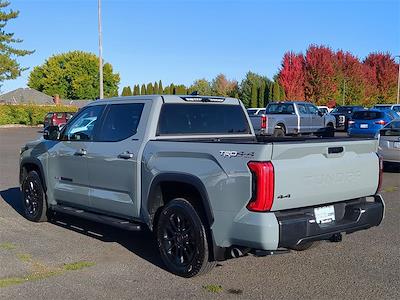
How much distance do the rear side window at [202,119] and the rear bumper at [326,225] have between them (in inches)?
78.4

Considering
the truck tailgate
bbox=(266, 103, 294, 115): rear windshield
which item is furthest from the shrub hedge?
the truck tailgate

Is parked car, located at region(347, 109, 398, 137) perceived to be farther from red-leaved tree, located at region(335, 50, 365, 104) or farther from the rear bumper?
red-leaved tree, located at region(335, 50, 365, 104)

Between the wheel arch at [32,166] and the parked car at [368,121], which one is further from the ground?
the parked car at [368,121]

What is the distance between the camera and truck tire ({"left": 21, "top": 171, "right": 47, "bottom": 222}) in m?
7.51

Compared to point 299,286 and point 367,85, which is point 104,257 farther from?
point 367,85

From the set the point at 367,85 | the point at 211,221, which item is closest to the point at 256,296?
the point at 211,221

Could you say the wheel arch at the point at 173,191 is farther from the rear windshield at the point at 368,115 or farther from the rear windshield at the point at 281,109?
the rear windshield at the point at 368,115

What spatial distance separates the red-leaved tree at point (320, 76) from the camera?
193ft

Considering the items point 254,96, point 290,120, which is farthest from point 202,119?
point 254,96

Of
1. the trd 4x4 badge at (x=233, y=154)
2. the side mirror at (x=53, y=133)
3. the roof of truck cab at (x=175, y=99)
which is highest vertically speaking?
the roof of truck cab at (x=175, y=99)

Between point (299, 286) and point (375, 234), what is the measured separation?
2.52m

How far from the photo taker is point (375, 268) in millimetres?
5414

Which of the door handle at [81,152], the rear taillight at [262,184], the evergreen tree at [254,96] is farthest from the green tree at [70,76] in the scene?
the rear taillight at [262,184]

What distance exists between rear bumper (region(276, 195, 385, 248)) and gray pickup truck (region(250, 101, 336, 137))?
1614cm
